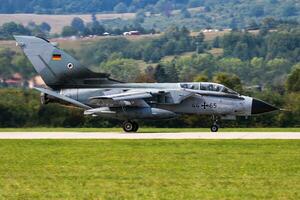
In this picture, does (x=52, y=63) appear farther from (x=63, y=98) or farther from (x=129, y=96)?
(x=129, y=96)

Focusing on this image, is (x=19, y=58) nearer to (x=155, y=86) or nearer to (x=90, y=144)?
(x=155, y=86)

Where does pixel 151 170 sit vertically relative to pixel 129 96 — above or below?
below

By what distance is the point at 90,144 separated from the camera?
32.7 meters

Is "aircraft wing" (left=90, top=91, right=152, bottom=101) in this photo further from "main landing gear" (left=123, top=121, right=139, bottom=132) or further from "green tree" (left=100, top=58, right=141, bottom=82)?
"green tree" (left=100, top=58, right=141, bottom=82)

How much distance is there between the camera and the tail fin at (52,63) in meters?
42.6

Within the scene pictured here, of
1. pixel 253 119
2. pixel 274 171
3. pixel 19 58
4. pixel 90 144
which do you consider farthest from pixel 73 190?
pixel 19 58

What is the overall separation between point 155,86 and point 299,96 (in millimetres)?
12907

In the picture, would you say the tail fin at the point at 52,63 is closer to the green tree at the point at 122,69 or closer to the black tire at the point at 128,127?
the black tire at the point at 128,127

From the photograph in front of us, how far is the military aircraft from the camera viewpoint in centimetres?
4206

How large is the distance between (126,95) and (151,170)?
1784 cm

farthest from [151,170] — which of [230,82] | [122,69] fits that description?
[122,69]

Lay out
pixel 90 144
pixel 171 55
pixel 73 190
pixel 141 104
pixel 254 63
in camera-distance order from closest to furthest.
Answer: pixel 73 190
pixel 90 144
pixel 141 104
pixel 254 63
pixel 171 55

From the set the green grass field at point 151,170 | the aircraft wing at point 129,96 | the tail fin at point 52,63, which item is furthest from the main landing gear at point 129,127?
the green grass field at point 151,170

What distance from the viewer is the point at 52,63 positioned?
42.5 metres
